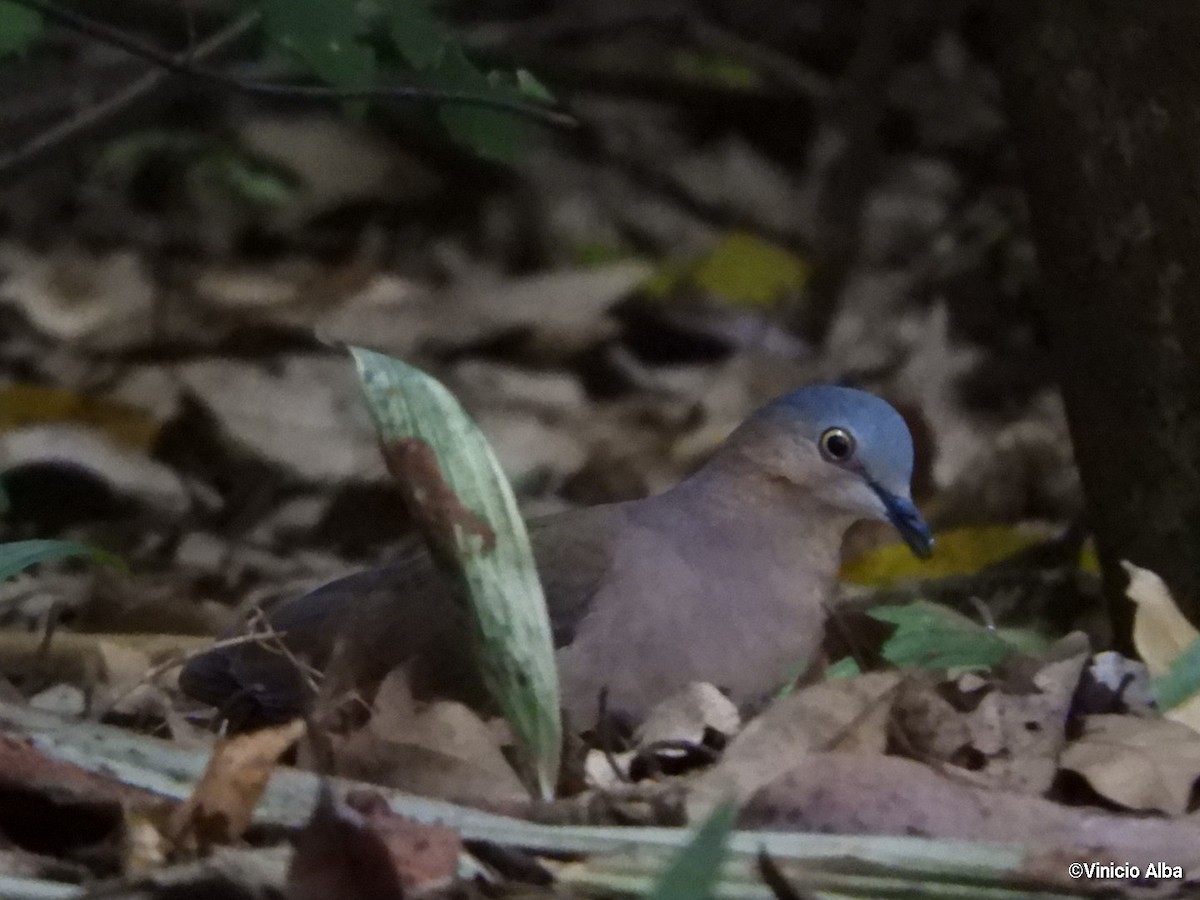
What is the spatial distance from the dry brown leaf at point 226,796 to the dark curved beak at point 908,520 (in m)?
1.33

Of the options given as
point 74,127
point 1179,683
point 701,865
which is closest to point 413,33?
point 1179,683

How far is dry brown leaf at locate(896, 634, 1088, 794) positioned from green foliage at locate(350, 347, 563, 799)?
1.55ft

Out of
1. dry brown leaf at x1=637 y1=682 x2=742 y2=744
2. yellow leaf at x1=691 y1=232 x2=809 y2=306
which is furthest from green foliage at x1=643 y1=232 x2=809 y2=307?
dry brown leaf at x1=637 y1=682 x2=742 y2=744

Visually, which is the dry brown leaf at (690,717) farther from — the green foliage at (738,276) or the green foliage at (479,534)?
the green foliage at (738,276)

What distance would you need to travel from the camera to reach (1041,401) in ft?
19.1

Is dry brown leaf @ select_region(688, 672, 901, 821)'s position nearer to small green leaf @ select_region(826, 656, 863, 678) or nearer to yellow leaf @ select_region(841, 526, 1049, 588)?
small green leaf @ select_region(826, 656, 863, 678)

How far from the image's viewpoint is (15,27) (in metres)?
3.07

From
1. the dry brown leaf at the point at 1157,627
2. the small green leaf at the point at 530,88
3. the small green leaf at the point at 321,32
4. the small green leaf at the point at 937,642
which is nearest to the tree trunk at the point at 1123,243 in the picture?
the dry brown leaf at the point at 1157,627

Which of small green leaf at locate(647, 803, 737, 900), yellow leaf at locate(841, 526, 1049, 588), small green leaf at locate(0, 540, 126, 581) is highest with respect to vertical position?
small green leaf at locate(647, 803, 737, 900)

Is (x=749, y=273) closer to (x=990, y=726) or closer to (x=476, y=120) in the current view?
(x=476, y=120)

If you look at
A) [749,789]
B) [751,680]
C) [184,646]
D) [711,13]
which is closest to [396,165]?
[711,13]

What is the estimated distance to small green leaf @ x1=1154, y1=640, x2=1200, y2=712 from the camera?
8.87 feet

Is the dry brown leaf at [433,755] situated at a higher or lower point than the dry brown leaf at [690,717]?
higher

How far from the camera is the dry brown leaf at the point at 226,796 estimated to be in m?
2.08
